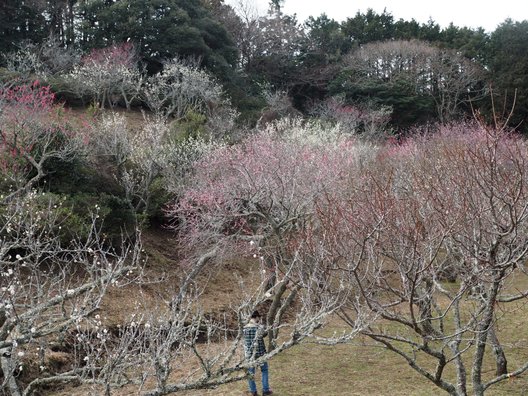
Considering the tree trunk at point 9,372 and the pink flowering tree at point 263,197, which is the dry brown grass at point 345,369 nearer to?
the pink flowering tree at point 263,197

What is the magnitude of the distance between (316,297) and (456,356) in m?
1.48

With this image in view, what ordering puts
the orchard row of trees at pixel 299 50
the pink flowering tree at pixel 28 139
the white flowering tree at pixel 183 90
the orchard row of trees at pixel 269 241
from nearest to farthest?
the orchard row of trees at pixel 269 241 < the pink flowering tree at pixel 28 139 < the white flowering tree at pixel 183 90 < the orchard row of trees at pixel 299 50

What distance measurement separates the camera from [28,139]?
11820mm

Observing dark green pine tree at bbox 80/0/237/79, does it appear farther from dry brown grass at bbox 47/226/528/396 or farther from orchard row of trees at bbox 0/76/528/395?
dry brown grass at bbox 47/226/528/396

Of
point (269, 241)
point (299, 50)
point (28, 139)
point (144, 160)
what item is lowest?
point (269, 241)

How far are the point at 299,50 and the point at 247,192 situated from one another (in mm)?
22321

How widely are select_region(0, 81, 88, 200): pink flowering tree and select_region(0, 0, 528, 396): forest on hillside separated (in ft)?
0.26

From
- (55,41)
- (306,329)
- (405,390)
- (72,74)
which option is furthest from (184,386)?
(55,41)

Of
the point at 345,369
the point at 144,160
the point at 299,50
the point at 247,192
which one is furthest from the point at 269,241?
the point at 299,50

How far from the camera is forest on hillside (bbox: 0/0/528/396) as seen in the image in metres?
4.60

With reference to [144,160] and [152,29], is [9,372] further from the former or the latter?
[152,29]

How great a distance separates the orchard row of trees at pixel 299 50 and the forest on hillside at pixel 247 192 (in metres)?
0.12

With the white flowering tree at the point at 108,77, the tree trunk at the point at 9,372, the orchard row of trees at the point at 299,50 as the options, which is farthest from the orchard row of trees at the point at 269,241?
the orchard row of trees at the point at 299,50

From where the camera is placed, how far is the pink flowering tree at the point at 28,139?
37.3 ft
